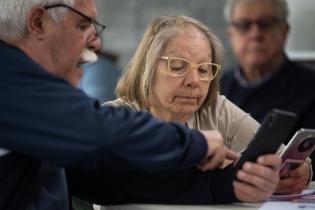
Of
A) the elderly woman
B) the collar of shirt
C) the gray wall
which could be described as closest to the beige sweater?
the elderly woman

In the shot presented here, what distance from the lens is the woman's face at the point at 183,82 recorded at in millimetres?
1993

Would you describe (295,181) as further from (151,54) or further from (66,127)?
(66,127)

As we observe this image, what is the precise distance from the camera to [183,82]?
1996 mm

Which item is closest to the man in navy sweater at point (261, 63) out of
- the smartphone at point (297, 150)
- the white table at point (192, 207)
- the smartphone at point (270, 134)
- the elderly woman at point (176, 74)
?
the elderly woman at point (176, 74)

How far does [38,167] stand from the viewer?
155 cm

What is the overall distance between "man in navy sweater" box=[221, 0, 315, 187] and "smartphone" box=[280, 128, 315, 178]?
139cm

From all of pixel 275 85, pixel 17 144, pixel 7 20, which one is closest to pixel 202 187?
pixel 17 144

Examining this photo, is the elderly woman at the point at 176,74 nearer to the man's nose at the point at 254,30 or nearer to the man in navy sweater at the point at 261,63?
the man in navy sweater at the point at 261,63

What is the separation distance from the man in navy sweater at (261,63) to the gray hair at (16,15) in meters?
1.88

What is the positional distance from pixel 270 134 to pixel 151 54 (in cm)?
63

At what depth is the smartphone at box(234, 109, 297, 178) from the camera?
148 centimetres

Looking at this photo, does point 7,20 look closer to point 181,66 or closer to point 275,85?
point 181,66

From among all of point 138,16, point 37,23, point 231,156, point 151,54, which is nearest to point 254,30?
point 138,16

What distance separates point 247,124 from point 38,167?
0.87 meters
